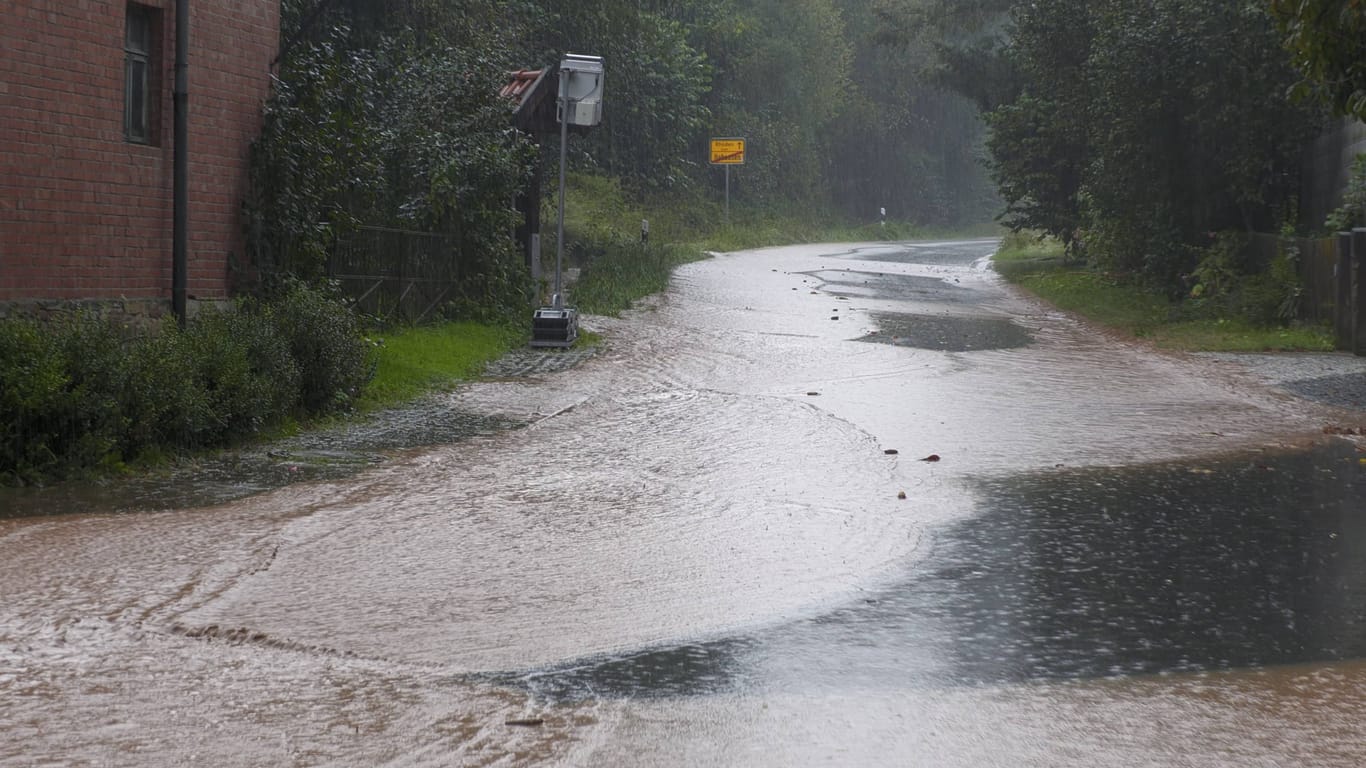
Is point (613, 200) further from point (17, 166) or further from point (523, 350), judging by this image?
point (17, 166)

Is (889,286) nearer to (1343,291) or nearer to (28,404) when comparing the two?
(1343,291)

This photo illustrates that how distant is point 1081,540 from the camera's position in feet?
25.0

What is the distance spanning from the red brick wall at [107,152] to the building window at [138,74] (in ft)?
0.22

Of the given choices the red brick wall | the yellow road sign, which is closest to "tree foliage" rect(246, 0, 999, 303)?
the red brick wall

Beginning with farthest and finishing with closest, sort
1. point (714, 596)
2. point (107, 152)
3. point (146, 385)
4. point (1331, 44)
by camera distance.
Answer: point (107, 152) → point (1331, 44) → point (146, 385) → point (714, 596)

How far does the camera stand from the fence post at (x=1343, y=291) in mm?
16531

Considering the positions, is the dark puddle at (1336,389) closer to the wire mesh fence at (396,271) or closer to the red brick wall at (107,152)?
the wire mesh fence at (396,271)

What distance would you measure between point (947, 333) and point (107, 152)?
37.8 feet

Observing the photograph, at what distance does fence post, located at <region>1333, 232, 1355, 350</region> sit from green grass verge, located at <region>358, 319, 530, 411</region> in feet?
31.3

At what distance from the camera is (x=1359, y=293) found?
16.2m

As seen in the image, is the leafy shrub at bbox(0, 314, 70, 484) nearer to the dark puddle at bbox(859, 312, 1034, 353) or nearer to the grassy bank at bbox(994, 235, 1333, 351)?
the dark puddle at bbox(859, 312, 1034, 353)

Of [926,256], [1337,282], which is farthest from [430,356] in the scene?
[926,256]

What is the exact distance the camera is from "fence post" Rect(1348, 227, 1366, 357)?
16031 mm

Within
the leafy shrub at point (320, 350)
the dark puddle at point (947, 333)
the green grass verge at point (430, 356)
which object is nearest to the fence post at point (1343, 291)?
the dark puddle at point (947, 333)
